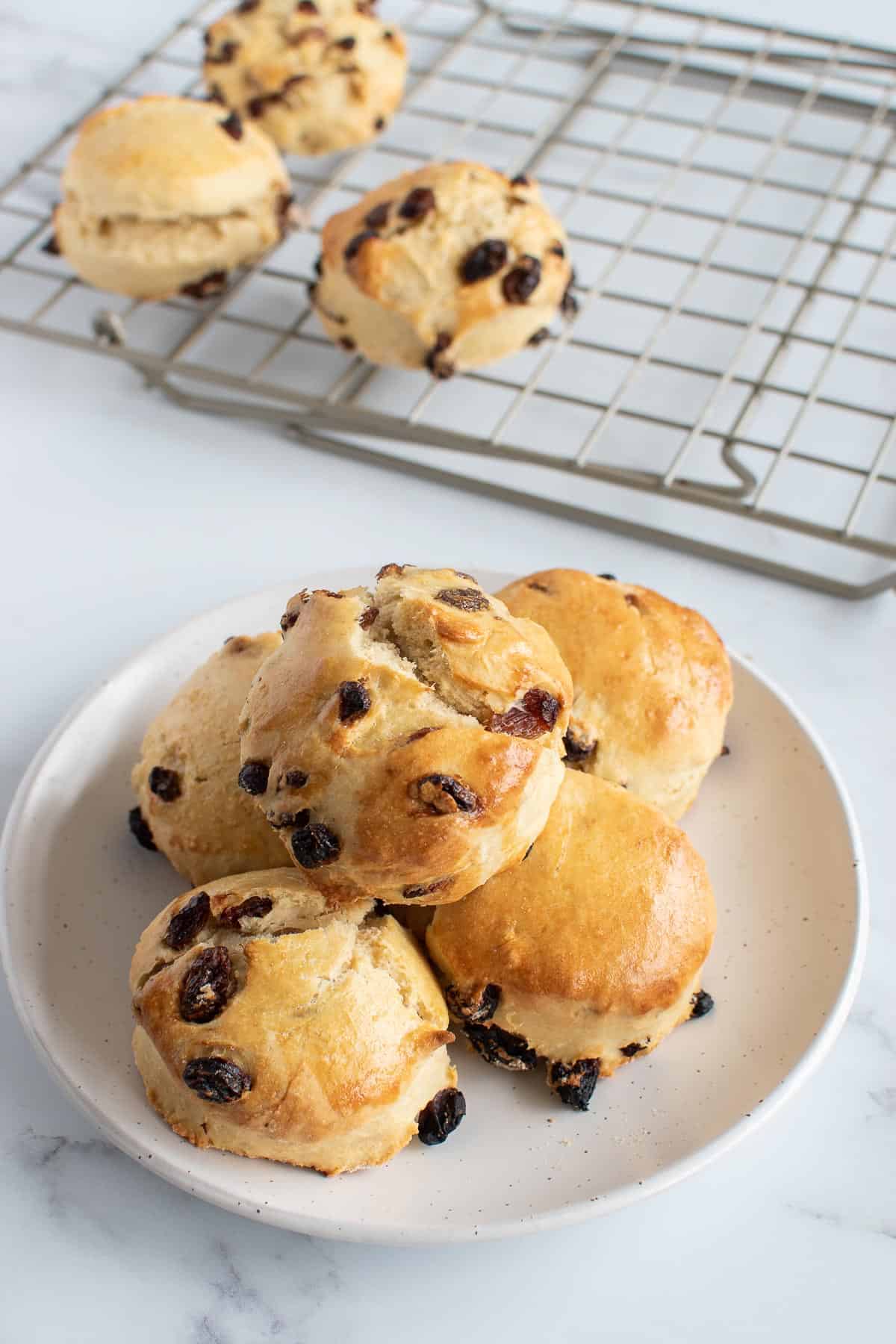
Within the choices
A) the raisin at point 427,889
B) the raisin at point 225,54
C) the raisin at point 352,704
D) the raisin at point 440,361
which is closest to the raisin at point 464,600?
the raisin at point 352,704

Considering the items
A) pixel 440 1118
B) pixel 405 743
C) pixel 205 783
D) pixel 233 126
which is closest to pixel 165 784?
pixel 205 783

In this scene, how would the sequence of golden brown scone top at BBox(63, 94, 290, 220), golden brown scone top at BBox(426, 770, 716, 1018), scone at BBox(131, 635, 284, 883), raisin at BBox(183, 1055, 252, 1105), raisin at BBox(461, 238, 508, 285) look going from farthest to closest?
1. golden brown scone top at BBox(63, 94, 290, 220)
2. raisin at BBox(461, 238, 508, 285)
3. scone at BBox(131, 635, 284, 883)
4. golden brown scone top at BBox(426, 770, 716, 1018)
5. raisin at BBox(183, 1055, 252, 1105)

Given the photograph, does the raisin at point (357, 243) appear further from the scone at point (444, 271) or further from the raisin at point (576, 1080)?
the raisin at point (576, 1080)

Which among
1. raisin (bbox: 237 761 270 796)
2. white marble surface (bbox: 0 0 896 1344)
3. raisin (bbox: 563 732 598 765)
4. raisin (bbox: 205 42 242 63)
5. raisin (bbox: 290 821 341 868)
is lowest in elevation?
white marble surface (bbox: 0 0 896 1344)

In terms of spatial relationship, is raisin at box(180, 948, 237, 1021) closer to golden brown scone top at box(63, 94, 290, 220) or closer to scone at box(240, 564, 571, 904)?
scone at box(240, 564, 571, 904)

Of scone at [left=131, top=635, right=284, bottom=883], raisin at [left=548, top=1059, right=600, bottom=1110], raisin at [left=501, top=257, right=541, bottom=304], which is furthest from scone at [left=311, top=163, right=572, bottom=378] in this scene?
raisin at [left=548, top=1059, right=600, bottom=1110]

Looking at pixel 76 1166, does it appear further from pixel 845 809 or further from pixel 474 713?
pixel 845 809
